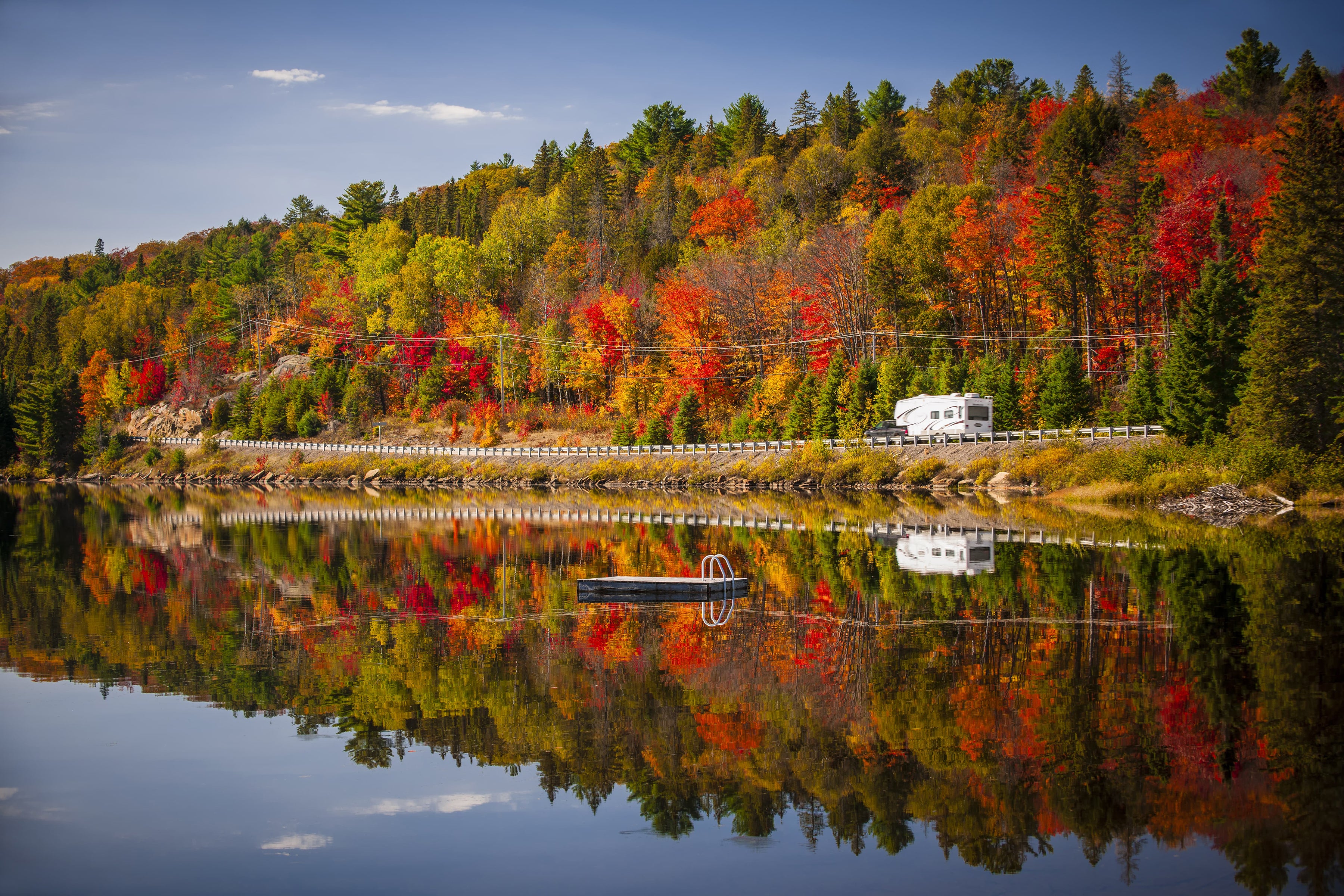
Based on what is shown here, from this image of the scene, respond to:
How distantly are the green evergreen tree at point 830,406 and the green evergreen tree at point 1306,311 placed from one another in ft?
97.1

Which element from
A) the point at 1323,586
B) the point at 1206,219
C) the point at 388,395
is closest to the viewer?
the point at 1323,586

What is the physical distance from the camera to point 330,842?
9.36m

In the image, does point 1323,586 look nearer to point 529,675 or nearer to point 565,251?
point 529,675

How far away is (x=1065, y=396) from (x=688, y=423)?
28287 millimetres

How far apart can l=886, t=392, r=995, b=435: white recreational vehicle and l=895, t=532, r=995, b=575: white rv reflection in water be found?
26.3 metres

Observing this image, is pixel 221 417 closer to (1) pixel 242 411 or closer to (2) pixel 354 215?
(1) pixel 242 411

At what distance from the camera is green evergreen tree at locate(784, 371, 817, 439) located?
69125mm

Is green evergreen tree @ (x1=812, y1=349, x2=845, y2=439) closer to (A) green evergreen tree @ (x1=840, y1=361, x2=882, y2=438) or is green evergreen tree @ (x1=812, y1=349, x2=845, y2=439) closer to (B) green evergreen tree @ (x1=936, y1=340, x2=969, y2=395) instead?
(A) green evergreen tree @ (x1=840, y1=361, x2=882, y2=438)

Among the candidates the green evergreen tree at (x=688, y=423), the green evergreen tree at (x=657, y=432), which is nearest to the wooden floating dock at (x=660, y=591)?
the green evergreen tree at (x=688, y=423)

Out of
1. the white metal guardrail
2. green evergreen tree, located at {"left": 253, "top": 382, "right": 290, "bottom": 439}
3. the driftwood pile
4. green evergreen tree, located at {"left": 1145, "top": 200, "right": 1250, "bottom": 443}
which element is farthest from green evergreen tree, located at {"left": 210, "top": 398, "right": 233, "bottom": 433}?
the driftwood pile

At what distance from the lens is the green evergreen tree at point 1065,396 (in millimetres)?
55688

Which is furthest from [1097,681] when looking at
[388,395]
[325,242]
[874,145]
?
[325,242]

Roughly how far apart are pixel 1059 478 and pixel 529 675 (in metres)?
42.0

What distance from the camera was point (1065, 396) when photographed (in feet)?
183
